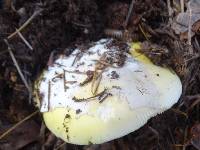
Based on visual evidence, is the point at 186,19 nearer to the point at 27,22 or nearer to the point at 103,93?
the point at 103,93

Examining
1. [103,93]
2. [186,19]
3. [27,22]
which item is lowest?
[103,93]

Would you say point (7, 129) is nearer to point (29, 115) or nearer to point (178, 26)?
point (29, 115)

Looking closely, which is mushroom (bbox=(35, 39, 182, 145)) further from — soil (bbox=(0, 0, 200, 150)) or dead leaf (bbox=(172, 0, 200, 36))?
dead leaf (bbox=(172, 0, 200, 36))

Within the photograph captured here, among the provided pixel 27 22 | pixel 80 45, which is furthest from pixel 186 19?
pixel 27 22

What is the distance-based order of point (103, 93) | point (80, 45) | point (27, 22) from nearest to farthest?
point (103, 93) < point (80, 45) < point (27, 22)

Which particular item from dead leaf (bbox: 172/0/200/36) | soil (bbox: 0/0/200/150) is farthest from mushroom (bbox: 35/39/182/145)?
dead leaf (bbox: 172/0/200/36)

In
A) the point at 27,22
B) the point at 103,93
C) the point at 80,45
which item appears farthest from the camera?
the point at 27,22

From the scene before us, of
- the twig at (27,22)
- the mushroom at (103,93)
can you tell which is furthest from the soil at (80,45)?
the mushroom at (103,93)
